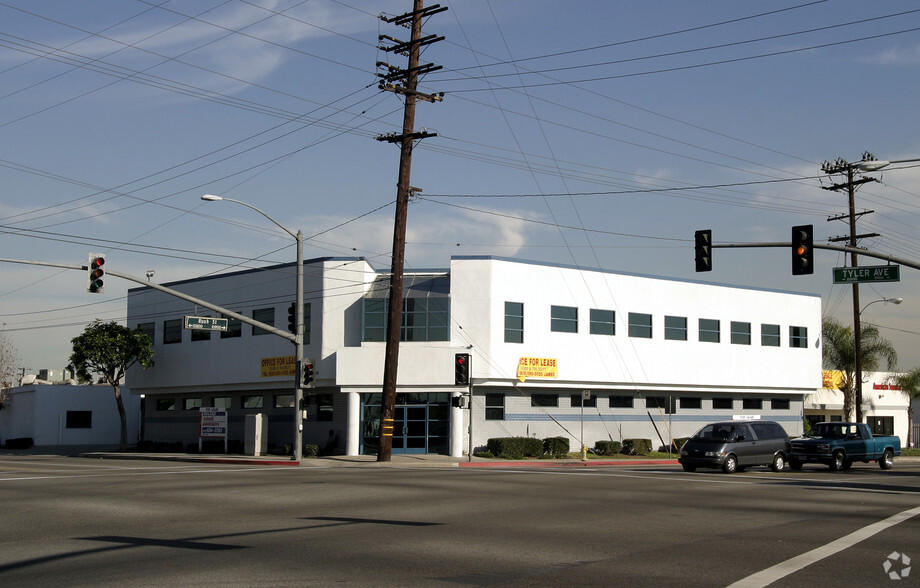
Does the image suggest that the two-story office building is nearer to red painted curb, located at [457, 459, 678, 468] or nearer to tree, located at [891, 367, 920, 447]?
red painted curb, located at [457, 459, 678, 468]

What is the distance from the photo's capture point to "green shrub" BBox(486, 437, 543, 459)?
4109 cm

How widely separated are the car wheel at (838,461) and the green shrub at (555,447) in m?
13.4

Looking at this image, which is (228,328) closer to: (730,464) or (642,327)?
(642,327)

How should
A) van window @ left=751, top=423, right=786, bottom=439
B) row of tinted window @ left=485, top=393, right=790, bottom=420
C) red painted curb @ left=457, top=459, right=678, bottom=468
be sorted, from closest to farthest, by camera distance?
van window @ left=751, top=423, right=786, bottom=439, red painted curb @ left=457, top=459, right=678, bottom=468, row of tinted window @ left=485, top=393, right=790, bottom=420

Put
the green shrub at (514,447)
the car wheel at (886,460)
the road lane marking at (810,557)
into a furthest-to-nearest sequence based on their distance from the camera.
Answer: the green shrub at (514,447)
the car wheel at (886,460)
the road lane marking at (810,557)

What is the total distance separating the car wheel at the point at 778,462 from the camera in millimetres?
30719

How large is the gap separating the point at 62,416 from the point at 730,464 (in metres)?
49.0

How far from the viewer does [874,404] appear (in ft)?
216

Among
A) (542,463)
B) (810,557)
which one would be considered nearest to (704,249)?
(542,463)

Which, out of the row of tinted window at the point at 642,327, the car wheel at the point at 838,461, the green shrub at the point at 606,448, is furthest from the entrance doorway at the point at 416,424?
the car wheel at the point at 838,461

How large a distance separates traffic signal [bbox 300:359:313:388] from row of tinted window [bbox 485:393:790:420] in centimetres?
980

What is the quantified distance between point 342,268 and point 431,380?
7.03 metres

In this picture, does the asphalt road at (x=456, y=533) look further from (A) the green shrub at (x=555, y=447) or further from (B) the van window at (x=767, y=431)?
(A) the green shrub at (x=555, y=447)

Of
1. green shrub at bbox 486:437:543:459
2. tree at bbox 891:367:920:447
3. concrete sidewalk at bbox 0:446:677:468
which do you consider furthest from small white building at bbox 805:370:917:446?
green shrub at bbox 486:437:543:459
